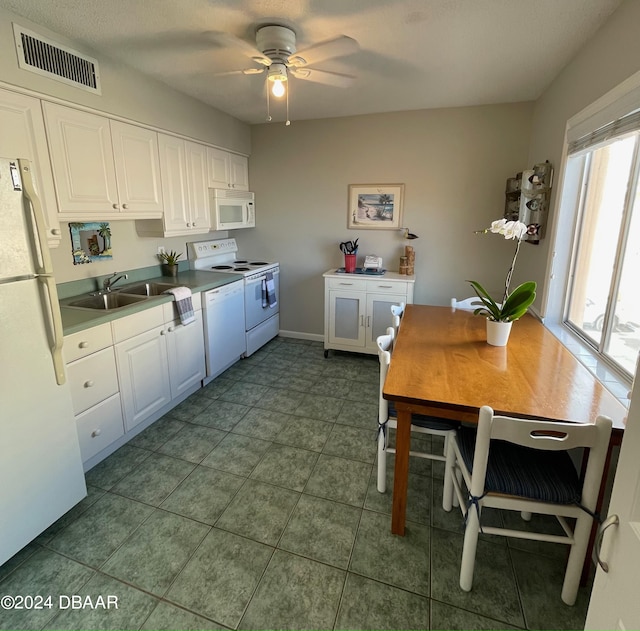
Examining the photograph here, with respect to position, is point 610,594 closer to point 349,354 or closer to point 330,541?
point 330,541

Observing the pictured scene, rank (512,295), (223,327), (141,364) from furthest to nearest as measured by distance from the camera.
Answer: (223,327), (141,364), (512,295)

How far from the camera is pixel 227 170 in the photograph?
3895 mm

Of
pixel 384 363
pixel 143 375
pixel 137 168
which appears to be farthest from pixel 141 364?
pixel 384 363

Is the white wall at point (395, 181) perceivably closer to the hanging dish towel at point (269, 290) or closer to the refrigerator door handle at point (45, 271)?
the hanging dish towel at point (269, 290)

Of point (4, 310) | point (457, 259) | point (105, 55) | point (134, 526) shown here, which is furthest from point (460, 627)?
point (105, 55)

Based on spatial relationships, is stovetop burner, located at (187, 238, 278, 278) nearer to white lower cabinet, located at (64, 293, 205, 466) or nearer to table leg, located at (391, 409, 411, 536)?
white lower cabinet, located at (64, 293, 205, 466)

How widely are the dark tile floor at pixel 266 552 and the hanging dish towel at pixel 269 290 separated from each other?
1815mm

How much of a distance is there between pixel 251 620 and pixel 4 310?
1556 mm

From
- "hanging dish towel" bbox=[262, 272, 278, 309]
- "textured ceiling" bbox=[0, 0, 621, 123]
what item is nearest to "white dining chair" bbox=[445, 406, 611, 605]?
"textured ceiling" bbox=[0, 0, 621, 123]

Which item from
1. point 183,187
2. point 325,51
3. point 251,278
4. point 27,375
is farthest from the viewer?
point 251,278

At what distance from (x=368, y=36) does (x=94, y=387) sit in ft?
8.43

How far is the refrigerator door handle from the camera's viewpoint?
1521mm

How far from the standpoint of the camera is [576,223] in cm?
244

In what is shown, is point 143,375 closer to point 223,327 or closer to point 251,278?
point 223,327
